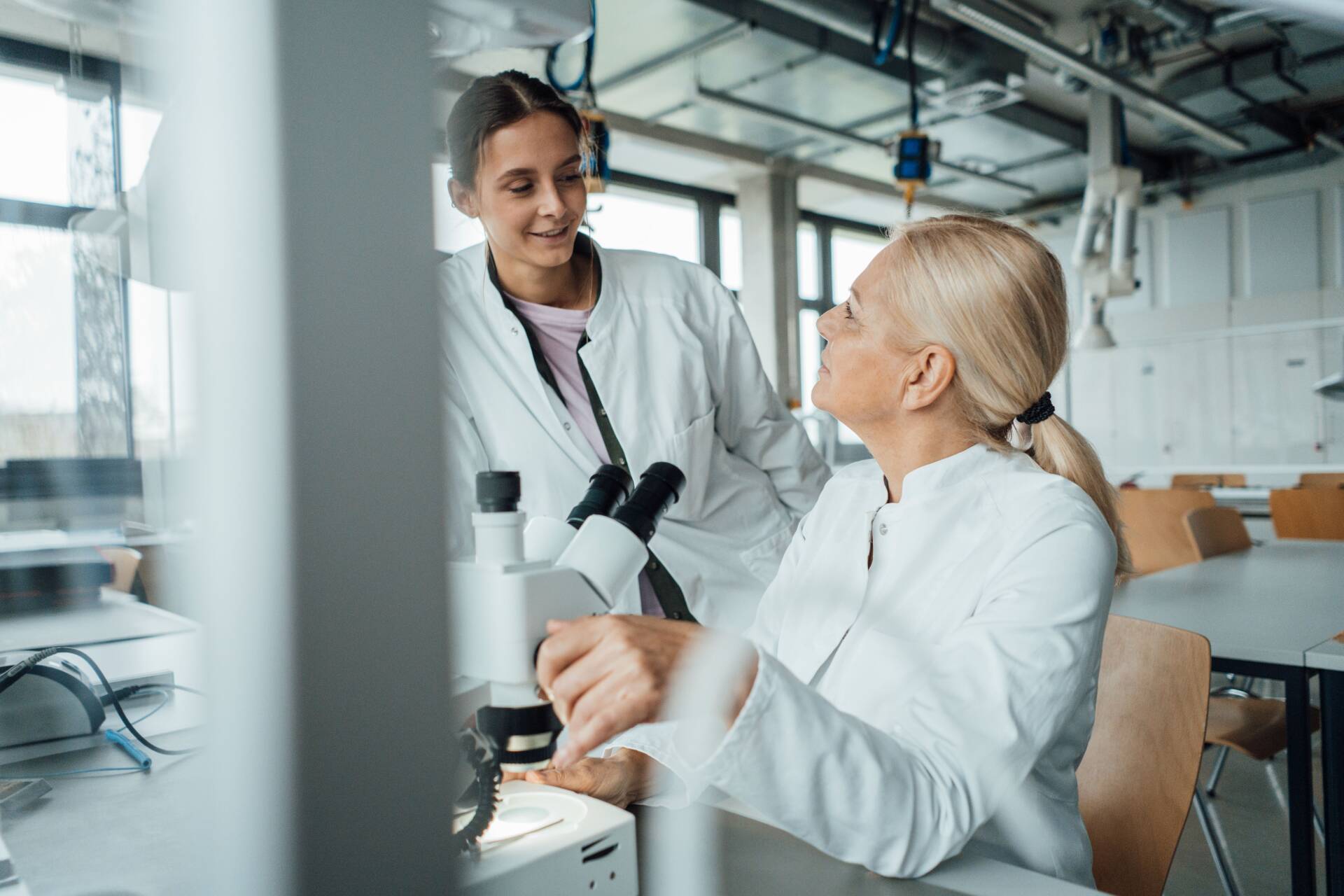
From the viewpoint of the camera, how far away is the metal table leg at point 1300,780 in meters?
1.67

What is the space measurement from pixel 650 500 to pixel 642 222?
0.35 meters

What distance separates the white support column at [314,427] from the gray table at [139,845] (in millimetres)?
237

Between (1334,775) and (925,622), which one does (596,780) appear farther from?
(1334,775)

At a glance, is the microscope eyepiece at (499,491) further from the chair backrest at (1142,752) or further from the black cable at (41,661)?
the chair backrest at (1142,752)

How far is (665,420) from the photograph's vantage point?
3.31 feet

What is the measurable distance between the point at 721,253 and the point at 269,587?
855 millimetres

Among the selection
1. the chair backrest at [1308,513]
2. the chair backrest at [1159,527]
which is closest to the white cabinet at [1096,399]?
the chair backrest at [1308,513]

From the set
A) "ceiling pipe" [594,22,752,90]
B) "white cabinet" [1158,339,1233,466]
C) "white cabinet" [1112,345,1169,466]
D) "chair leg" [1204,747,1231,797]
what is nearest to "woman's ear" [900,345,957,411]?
"chair leg" [1204,747,1231,797]

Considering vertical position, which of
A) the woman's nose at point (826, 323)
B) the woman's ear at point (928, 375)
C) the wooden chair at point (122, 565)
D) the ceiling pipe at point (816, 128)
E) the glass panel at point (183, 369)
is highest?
the ceiling pipe at point (816, 128)

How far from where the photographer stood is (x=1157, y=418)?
7.18 metres

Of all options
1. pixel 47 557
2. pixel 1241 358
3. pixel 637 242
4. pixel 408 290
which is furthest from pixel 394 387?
pixel 1241 358

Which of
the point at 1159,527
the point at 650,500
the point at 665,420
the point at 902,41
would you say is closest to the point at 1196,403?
the point at 1159,527

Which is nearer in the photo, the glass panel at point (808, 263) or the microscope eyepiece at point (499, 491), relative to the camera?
the microscope eyepiece at point (499, 491)

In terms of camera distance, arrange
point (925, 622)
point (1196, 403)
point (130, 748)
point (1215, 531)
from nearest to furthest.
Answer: point (130, 748) < point (925, 622) < point (1215, 531) < point (1196, 403)
